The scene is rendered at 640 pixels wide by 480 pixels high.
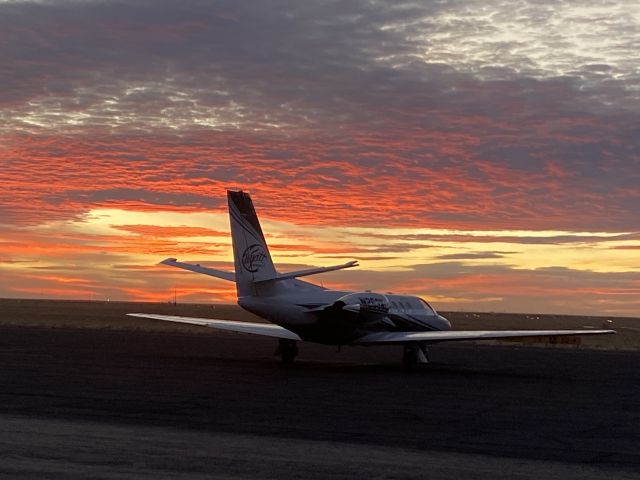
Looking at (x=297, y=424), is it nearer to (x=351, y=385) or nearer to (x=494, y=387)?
(x=351, y=385)

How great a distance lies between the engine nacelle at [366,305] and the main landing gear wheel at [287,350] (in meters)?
3.46

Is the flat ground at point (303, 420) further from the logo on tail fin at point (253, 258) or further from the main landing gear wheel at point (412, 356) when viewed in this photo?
the logo on tail fin at point (253, 258)

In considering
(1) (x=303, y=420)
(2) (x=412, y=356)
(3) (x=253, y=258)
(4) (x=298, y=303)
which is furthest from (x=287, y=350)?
(1) (x=303, y=420)

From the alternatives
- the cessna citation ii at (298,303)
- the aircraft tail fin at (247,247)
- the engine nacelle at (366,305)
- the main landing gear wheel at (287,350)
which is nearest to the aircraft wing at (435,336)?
the cessna citation ii at (298,303)

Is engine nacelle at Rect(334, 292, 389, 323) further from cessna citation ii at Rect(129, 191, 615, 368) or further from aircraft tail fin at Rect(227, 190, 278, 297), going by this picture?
aircraft tail fin at Rect(227, 190, 278, 297)

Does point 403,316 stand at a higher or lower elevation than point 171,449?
higher

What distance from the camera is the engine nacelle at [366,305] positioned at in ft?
115

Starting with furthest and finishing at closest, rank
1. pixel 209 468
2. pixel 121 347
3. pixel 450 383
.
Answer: pixel 121 347, pixel 450 383, pixel 209 468

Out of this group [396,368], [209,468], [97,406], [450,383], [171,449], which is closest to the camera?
[209,468]

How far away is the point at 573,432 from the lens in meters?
19.2

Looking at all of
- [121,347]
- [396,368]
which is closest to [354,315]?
[396,368]

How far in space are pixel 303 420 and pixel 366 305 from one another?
1664 centimetres

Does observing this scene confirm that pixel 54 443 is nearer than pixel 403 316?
Yes

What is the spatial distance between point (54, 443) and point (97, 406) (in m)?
5.77
